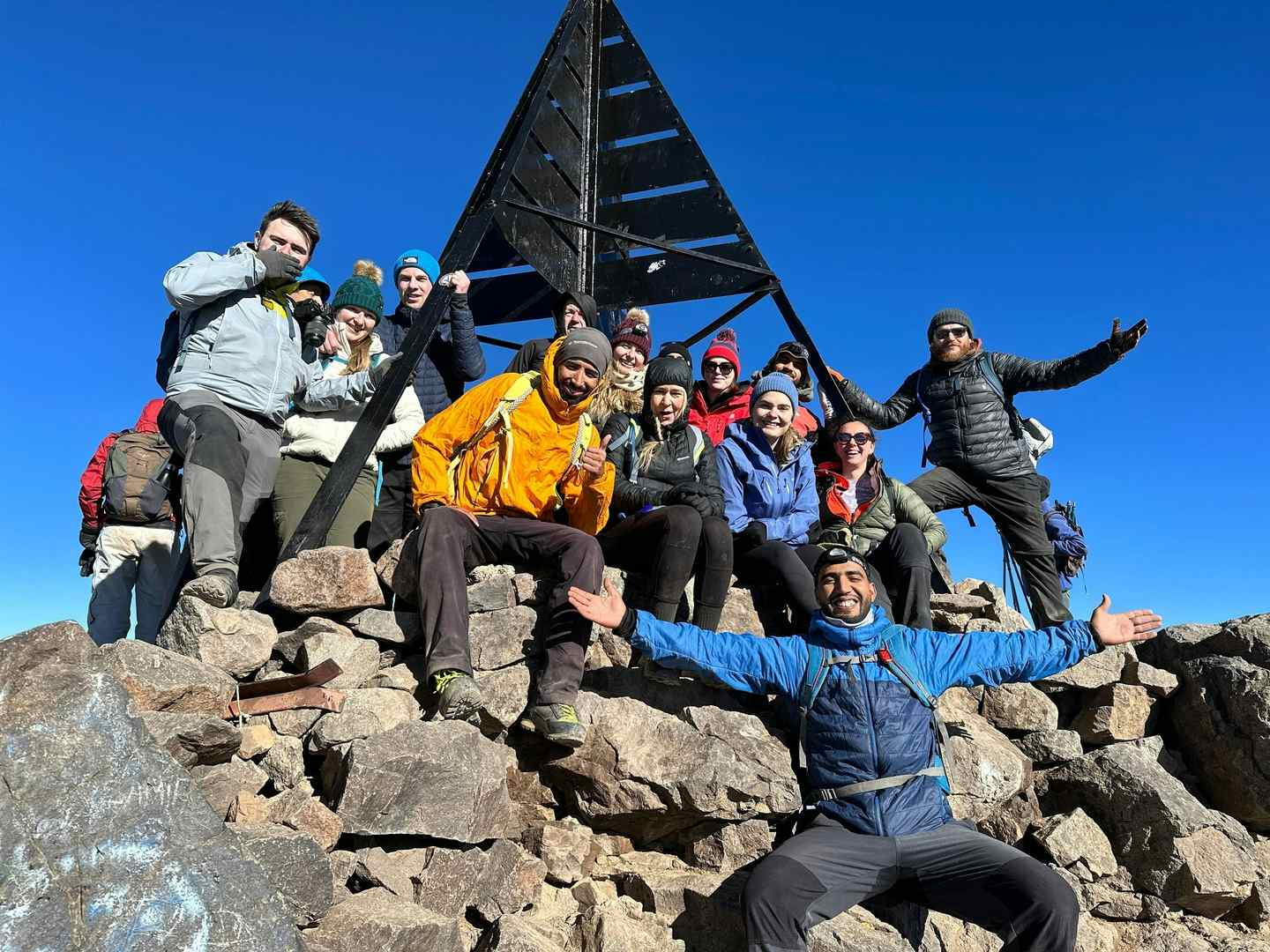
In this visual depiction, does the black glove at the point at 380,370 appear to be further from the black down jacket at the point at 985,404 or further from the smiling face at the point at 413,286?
the black down jacket at the point at 985,404

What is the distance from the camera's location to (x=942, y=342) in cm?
779

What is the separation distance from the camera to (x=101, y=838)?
125 inches

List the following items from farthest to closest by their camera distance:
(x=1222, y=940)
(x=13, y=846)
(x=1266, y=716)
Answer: (x=1266, y=716) → (x=1222, y=940) → (x=13, y=846)

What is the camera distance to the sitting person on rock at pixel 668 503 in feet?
18.1

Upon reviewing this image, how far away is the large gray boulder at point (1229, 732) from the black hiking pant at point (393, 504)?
19.2ft

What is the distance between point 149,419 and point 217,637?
277 cm

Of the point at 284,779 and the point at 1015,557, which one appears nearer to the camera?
the point at 284,779

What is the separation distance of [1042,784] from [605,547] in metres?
3.35

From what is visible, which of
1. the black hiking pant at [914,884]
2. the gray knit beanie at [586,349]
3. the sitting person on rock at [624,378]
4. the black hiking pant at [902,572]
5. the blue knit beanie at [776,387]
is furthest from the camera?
the blue knit beanie at [776,387]

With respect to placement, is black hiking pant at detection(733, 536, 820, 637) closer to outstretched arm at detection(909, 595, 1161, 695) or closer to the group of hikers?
the group of hikers

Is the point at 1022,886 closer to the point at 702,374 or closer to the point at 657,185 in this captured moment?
the point at 702,374

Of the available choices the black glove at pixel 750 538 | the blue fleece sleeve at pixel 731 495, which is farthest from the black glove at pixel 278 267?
the black glove at pixel 750 538

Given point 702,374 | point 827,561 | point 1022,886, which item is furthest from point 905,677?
point 702,374

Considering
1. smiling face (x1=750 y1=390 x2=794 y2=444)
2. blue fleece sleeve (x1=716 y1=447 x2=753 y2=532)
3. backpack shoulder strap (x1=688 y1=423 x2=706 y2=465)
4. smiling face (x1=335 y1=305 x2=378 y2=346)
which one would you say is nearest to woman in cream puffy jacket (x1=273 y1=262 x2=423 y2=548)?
smiling face (x1=335 y1=305 x2=378 y2=346)
